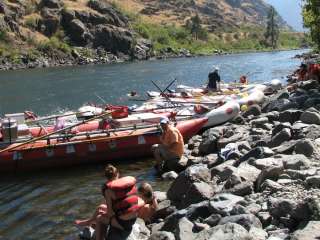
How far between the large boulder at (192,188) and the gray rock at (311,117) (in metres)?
4.12

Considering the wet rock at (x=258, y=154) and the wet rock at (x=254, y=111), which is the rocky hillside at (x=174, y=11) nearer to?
the wet rock at (x=254, y=111)

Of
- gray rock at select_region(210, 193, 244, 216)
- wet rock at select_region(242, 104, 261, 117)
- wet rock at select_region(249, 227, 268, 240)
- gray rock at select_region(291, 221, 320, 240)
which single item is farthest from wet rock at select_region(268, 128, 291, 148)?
wet rock at select_region(242, 104, 261, 117)

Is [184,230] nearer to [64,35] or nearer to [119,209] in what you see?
[119,209]

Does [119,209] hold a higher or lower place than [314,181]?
lower

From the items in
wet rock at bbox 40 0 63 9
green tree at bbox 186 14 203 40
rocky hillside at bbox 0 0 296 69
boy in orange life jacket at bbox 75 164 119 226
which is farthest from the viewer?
green tree at bbox 186 14 203 40

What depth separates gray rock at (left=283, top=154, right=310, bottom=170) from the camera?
34.6 ft

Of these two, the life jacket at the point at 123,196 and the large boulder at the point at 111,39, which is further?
the large boulder at the point at 111,39

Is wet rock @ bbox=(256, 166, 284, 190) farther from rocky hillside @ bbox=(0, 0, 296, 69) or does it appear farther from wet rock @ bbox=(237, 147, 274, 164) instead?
rocky hillside @ bbox=(0, 0, 296, 69)

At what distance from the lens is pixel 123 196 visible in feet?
28.5

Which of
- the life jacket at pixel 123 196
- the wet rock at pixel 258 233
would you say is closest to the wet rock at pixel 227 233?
the wet rock at pixel 258 233

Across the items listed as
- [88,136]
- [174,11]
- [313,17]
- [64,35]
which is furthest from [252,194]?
[174,11]

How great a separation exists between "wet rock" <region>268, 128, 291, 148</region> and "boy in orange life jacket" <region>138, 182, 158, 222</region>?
421 cm

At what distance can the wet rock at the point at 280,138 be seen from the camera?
13734 millimetres

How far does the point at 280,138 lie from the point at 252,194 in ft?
13.5
